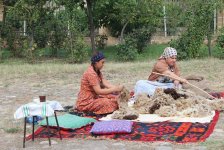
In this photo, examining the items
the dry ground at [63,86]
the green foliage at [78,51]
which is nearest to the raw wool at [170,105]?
the dry ground at [63,86]

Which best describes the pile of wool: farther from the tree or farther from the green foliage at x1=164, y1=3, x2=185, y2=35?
the green foliage at x1=164, y1=3, x2=185, y2=35

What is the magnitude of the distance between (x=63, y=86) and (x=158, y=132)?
221 inches

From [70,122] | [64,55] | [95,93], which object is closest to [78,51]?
[64,55]

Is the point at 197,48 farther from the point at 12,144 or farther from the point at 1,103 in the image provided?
the point at 12,144

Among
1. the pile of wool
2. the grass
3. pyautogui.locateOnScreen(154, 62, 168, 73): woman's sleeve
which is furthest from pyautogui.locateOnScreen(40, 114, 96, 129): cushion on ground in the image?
the grass

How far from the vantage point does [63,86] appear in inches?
466

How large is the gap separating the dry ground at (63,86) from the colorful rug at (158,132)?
13 cm

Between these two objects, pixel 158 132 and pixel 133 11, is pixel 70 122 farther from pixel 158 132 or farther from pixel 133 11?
pixel 133 11

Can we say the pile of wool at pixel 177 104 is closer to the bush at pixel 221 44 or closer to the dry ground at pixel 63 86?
the dry ground at pixel 63 86

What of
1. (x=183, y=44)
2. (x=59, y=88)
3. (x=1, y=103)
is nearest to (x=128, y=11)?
(x=183, y=44)

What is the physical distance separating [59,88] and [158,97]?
4124 millimetres

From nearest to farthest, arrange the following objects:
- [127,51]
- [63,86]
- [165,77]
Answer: [165,77]
[63,86]
[127,51]

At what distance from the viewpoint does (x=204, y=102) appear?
802 cm

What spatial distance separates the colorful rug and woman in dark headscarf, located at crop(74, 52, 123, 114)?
87cm
